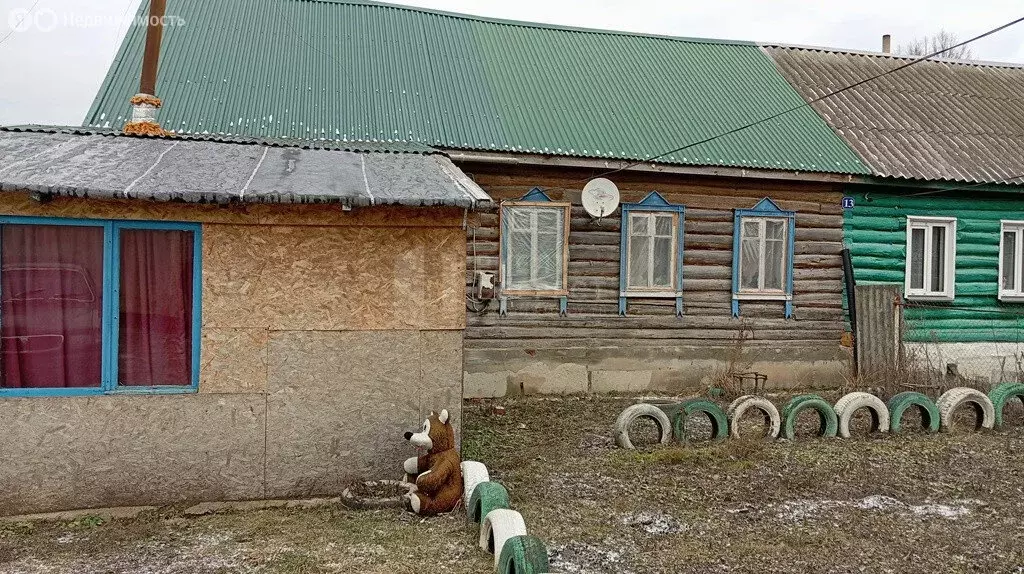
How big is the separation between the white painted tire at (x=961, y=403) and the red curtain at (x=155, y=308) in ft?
25.5

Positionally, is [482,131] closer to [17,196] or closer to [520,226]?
[520,226]

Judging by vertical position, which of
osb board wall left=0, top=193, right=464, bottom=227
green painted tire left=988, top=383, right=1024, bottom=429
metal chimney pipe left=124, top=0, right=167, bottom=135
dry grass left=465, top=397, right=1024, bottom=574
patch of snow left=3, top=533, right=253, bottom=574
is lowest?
patch of snow left=3, top=533, right=253, bottom=574

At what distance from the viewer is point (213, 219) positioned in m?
5.47

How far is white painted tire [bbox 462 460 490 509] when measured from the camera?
17.8 feet

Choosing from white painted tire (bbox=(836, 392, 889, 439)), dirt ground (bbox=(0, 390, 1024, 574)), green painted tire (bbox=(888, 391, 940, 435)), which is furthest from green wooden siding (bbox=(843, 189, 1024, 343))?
dirt ground (bbox=(0, 390, 1024, 574))

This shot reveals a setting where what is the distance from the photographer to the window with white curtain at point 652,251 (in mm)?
10523

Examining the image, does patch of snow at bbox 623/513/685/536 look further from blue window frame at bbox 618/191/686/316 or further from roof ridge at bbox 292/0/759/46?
roof ridge at bbox 292/0/759/46

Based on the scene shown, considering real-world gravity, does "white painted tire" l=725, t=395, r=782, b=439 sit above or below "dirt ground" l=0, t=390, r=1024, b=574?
above

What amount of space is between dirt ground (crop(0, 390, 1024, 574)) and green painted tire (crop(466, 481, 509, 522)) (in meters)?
0.11

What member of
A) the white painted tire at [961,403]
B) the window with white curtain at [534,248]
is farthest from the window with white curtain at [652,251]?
the white painted tire at [961,403]

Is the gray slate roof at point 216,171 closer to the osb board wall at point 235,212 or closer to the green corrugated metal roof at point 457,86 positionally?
the osb board wall at point 235,212

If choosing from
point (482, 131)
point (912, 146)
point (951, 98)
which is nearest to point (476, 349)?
point (482, 131)

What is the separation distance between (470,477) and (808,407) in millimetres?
4173

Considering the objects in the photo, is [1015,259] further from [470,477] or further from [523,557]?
[523,557]
